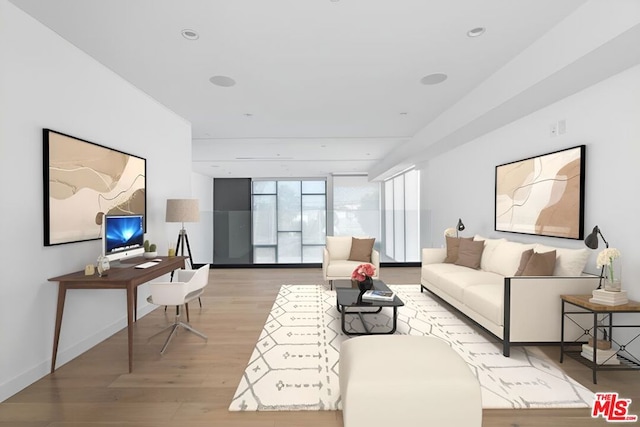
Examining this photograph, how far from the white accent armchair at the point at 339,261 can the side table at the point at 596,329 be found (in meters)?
2.59

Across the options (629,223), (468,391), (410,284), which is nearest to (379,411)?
(468,391)

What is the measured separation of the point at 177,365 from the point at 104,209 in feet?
5.76

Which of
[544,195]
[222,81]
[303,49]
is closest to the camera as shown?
[303,49]

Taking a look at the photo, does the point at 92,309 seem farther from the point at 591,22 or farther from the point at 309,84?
the point at 591,22

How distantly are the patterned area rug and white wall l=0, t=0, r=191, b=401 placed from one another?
157 centimetres

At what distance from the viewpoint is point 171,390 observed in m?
2.34

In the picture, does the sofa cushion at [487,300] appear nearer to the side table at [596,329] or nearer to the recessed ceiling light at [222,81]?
the side table at [596,329]

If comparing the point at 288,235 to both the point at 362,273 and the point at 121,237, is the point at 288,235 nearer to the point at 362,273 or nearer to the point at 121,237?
the point at 362,273

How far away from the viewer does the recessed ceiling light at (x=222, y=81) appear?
11.3ft

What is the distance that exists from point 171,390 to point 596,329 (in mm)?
3241

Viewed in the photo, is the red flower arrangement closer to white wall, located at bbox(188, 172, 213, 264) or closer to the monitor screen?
the monitor screen

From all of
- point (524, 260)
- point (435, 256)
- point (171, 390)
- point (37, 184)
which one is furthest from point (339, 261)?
point (37, 184)

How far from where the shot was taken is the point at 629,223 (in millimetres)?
2664

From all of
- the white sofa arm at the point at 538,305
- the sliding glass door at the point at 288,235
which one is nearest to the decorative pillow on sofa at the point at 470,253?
the white sofa arm at the point at 538,305
